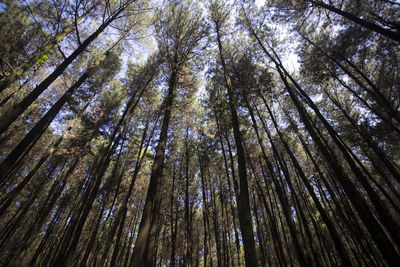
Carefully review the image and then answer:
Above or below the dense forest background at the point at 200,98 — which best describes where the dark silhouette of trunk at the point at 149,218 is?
below

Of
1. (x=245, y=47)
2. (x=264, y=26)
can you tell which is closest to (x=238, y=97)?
(x=245, y=47)

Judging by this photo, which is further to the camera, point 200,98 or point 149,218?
point 200,98

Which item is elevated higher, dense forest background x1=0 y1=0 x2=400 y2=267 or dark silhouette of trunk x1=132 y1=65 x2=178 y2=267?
dense forest background x1=0 y1=0 x2=400 y2=267

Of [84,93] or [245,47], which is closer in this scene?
[245,47]

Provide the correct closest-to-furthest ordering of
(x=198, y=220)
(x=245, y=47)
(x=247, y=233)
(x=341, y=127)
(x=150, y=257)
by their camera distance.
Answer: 1. (x=247, y=233)
2. (x=150, y=257)
3. (x=245, y=47)
4. (x=341, y=127)
5. (x=198, y=220)

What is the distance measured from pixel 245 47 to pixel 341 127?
8.59 metres

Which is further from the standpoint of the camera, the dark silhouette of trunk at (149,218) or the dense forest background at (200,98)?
the dense forest background at (200,98)

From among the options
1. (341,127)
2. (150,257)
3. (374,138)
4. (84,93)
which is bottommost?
(150,257)

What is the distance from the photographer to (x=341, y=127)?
1119 cm

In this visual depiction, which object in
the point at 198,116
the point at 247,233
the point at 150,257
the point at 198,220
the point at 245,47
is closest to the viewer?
the point at 247,233

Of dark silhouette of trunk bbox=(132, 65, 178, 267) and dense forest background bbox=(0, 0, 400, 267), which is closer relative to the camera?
dark silhouette of trunk bbox=(132, 65, 178, 267)

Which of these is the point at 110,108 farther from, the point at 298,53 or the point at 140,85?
the point at 298,53

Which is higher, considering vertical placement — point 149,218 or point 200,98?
point 200,98

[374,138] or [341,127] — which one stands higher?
[341,127]
